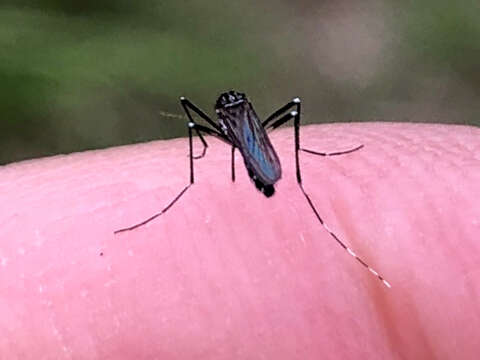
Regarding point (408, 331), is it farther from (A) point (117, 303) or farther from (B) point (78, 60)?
(B) point (78, 60)

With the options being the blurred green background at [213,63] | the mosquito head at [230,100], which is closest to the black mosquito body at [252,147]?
the mosquito head at [230,100]

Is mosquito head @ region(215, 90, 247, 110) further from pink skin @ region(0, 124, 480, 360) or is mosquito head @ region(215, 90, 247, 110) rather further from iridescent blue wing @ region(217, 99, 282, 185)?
pink skin @ region(0, 124, 480, 360)

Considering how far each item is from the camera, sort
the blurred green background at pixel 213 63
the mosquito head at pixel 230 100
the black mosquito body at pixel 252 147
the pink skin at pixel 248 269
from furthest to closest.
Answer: the blurred green background at pixel 213 63 → the mosquito head at pixel 230 100 → the black mosquito body at pixel 252 147 → the pink skin at pixel 248 269

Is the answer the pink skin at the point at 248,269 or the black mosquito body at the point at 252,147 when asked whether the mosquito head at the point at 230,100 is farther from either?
the pink skin at the point at 248,269

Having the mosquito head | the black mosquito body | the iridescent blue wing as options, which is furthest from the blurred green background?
the iridescent blue wing

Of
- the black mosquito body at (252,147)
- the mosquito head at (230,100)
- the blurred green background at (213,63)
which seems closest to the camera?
the black mosquito body at (252,147)
